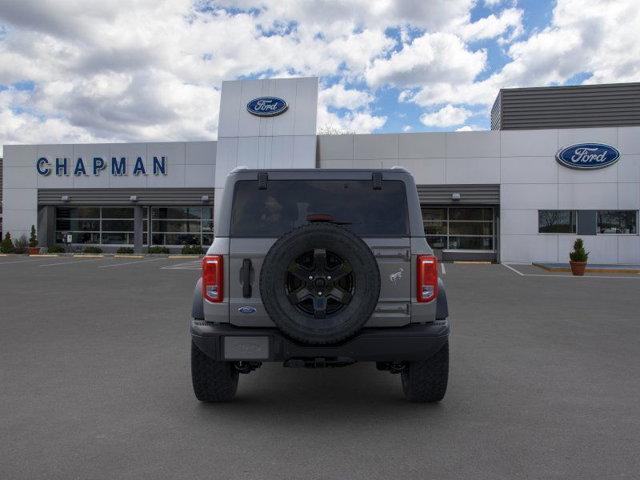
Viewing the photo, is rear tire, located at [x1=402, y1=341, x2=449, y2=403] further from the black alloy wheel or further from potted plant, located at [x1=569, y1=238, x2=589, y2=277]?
potted plant, located at [x1=569, y1=238, x2=589, y2=277]

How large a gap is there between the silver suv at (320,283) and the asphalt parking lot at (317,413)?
1.68 ft

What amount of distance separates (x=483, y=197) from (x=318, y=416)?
A: 76.5 feet

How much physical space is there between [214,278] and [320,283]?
0.86 meters

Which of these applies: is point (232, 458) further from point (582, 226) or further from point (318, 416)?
point (582, 226)

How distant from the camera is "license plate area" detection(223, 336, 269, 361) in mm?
3965

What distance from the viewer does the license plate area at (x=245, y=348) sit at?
3.96 metres

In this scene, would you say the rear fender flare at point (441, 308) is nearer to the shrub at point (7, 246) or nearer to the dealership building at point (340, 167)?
the dealership building at point (340, 167)

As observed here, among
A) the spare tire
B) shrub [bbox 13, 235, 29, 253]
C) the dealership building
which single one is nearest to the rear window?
the spare tire

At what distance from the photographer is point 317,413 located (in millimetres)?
4422

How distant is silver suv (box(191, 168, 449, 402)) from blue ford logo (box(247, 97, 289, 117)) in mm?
23205

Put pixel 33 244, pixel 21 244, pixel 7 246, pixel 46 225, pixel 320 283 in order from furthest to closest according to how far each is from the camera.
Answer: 1. pixel 46 225
2. pixel 21 244
3. pixel 33 244
4. pixel 7 246
5. pixel 320 283

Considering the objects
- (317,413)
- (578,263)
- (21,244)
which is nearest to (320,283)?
(317,413)

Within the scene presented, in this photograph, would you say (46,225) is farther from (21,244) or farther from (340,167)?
(340,167)

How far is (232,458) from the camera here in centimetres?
350
